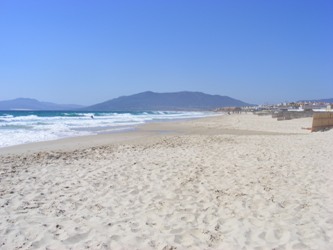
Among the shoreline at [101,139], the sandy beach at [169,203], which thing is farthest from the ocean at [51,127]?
the sandy beach at [169,203]

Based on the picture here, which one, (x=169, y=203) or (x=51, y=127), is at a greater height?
(x=169, y=203)

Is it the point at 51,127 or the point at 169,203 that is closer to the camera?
the point at 169,203

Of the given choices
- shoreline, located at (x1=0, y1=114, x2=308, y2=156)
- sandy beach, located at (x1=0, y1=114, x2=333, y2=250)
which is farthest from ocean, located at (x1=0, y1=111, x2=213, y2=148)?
sandy beach, located at (x1=0, y1=114, x2=333, y2=250)

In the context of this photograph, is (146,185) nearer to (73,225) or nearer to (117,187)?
(117,187)

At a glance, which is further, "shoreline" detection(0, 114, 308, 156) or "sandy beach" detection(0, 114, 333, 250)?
"shoreline" detection(0, 114, 308, 156)

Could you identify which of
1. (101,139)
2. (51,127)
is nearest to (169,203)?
(101,139)

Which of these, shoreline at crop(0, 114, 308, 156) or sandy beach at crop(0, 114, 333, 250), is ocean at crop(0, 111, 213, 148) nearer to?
shoreline at crop(0, 114, 308, 156)

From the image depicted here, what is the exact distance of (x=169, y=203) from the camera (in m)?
5.26

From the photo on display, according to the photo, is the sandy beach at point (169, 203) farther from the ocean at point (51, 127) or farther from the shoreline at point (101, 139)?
the ocean at point (51, 127)

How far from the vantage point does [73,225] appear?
14.2ft

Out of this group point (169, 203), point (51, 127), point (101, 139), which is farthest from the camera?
point (51, 127)

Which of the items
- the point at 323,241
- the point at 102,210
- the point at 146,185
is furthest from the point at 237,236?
the point at 146,185

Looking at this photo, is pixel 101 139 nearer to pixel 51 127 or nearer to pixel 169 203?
pixel 51 127

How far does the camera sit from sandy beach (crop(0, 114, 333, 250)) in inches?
155
